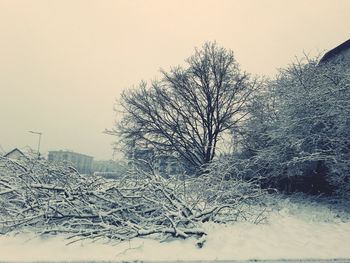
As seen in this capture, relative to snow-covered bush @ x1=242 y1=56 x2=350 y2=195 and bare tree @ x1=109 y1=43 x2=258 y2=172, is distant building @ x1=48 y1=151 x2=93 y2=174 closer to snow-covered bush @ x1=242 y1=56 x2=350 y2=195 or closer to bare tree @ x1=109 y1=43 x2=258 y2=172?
snow-covered bush @ x1=242 y1=56 x2=350 y2=195

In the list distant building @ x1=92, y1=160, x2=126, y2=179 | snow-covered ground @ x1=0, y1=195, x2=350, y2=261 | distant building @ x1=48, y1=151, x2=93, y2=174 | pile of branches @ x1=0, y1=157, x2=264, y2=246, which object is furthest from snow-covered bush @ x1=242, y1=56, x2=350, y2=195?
distant building @ x1=48, y1=151, x2=93, y2=174

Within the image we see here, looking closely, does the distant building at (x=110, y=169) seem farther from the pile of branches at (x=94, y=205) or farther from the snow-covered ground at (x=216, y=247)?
the snow-covered ground at (x=216, y=247)

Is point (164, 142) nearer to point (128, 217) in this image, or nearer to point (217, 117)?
point (217, 117)

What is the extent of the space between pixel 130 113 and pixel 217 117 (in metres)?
6.61

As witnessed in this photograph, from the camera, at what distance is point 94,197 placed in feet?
26.3

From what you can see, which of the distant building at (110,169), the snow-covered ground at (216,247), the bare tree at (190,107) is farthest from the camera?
the bare tree at (190,107)

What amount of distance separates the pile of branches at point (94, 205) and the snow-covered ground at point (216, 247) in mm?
303

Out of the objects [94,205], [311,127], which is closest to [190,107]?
[311,127]

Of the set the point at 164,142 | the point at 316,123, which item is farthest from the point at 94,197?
the point at 164,142

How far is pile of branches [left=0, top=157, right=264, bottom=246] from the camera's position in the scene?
725 cm

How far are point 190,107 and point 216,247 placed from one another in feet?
65.2

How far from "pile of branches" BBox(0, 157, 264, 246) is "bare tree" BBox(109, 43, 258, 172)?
1609 centimetres

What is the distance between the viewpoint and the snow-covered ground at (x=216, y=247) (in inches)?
242

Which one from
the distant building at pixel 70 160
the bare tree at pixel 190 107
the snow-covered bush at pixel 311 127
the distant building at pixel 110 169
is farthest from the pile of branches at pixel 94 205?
the bare tree at pixel 190 107
